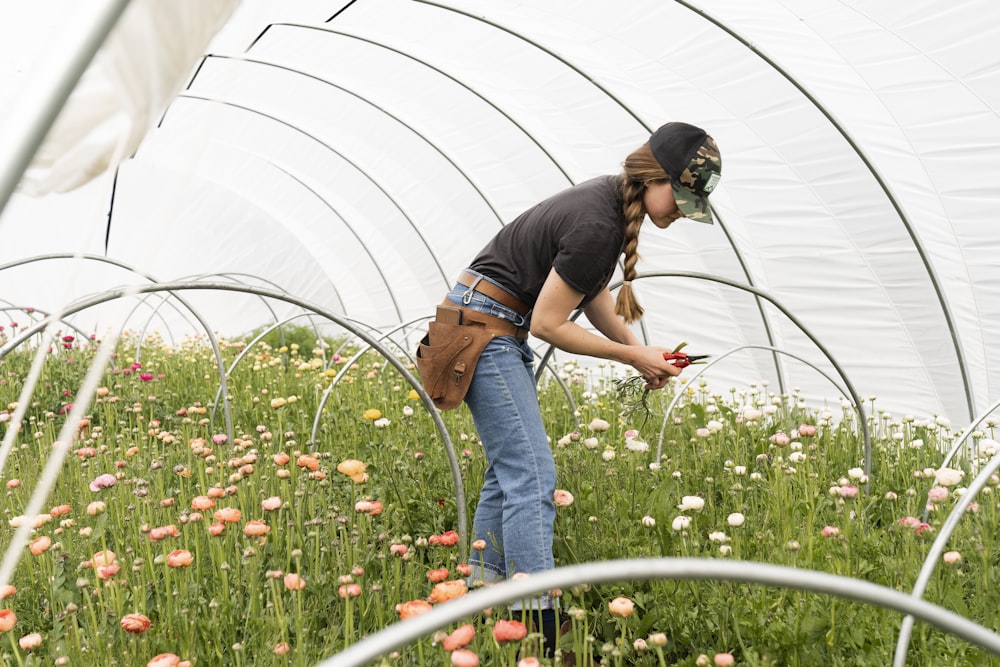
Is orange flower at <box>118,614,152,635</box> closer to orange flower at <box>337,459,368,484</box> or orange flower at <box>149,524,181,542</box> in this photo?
orange flower at <box>149,524,181,542</box>

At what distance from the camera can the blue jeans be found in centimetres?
224

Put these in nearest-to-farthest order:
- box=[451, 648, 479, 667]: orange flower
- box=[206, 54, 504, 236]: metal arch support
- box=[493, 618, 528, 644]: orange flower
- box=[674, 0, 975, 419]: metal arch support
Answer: box=[451, 648, 479, 667]: orange flower → box=[493, 618, 528, 644]: orange flower → box=[674, 0, 975, 419]: metal arch support → box=[206, 54, 504, 236]: metal arch support

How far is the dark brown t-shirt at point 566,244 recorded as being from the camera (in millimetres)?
2088

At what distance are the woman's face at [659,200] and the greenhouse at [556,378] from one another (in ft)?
1.84

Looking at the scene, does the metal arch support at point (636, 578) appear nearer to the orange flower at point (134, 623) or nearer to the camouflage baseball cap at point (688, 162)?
the orange flower at point (134, 623)

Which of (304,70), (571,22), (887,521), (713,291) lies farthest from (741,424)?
(304,70)

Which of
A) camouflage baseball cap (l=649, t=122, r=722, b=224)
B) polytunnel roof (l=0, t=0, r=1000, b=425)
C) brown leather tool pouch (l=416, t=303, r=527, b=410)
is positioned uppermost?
polytunnel roof (l=0, t=0, r=1000, b=425)

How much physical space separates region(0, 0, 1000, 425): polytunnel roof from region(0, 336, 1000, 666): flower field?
0.64 m

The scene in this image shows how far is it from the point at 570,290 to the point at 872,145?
277cm

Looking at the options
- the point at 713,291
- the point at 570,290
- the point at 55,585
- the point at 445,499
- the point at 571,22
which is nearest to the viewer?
the point at 570,290

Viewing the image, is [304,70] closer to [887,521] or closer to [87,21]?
[887,521]

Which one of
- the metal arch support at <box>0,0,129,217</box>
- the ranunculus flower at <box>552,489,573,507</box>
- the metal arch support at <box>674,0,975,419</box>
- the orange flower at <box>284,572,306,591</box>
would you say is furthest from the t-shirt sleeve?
the metal arch support at <box>674,0,975,419</box>

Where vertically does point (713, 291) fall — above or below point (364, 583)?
above

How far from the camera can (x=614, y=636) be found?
2.20 m
